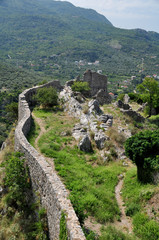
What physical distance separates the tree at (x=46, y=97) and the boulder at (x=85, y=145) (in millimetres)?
9183

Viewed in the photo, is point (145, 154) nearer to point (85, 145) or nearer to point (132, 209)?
point (132, 209)

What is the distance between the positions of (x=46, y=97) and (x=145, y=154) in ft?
45.9

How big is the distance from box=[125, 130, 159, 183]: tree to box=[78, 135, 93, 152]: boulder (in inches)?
146

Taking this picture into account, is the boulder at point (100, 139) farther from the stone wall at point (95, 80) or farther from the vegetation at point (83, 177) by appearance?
the stone wall at point (95, 80)

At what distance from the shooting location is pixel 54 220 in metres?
7.21

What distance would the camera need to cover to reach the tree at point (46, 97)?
2164 centimetres

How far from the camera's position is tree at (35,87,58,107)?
21.6m

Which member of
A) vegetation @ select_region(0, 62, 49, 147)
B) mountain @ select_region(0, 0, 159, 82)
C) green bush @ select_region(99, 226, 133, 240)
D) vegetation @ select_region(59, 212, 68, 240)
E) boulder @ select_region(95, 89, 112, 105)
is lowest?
vegetation @ select_region(0, 62, 49, 147)

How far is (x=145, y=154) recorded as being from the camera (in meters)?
10.2

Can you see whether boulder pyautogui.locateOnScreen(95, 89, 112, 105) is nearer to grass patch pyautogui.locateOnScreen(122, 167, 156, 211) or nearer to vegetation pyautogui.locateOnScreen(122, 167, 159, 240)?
vegetation pyautogui.locateOnScreen(122, 167, 159, 240)

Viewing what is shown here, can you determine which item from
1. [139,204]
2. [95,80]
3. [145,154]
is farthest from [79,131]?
[95,80]

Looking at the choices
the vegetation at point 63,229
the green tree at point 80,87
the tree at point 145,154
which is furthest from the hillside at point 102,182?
the green tree at point 80,87

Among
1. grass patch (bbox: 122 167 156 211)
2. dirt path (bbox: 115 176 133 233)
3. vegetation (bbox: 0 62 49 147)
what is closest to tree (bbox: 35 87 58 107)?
vegetation (bbox: 0 62 49 147)

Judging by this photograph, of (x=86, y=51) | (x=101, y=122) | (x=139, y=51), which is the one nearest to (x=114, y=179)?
(x=101, y=122)
